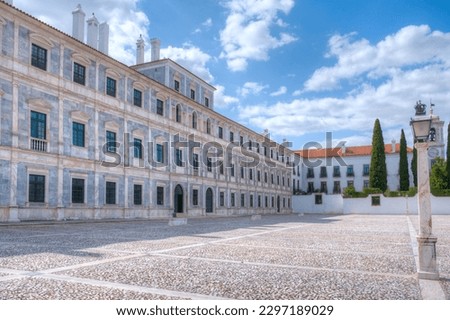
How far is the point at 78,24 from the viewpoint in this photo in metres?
29.1

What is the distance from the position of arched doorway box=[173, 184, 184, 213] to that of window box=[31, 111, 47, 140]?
14.5m

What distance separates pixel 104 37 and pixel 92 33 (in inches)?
48.8

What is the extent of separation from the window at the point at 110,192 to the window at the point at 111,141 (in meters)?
2.31

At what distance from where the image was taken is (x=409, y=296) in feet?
18.7

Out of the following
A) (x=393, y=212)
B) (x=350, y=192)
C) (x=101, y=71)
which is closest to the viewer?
(x=101, y=71)

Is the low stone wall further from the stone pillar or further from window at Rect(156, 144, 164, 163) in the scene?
the stone pillar

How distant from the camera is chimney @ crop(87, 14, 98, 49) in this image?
30375mm

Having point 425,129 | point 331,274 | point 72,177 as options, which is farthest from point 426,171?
point 72,177

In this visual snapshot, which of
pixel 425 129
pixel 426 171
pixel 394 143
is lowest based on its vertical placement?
pixel 426 171

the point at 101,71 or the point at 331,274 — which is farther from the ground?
the point at 101,71

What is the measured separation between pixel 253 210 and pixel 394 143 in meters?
32.9
